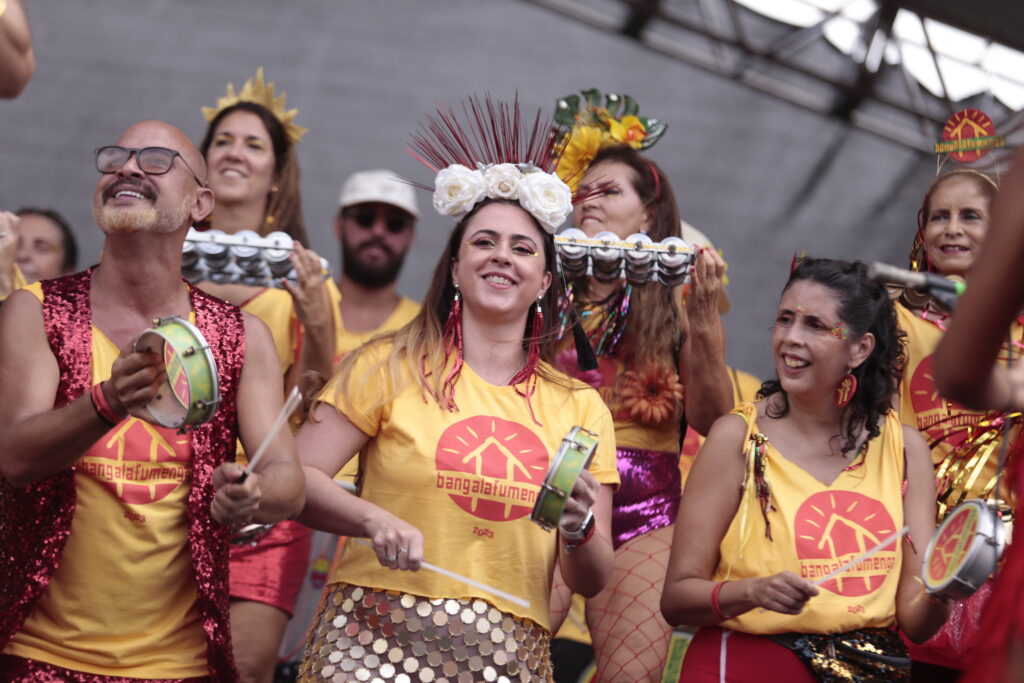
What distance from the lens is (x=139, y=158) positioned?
343 centimetres

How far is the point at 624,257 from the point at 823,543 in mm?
1292

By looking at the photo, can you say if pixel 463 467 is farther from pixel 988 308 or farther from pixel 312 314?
pixel 988 308

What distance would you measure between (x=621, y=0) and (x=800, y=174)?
140 cm

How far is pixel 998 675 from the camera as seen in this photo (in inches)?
77.5

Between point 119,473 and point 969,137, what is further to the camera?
point 969,137

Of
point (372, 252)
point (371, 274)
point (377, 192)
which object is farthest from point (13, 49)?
point (377, 192)

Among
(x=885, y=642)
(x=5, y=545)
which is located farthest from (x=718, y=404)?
(x=5, y=545)

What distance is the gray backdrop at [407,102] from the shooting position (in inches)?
272

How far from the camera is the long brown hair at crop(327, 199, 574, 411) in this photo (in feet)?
11.1

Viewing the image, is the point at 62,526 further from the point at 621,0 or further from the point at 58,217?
the point at 621,0

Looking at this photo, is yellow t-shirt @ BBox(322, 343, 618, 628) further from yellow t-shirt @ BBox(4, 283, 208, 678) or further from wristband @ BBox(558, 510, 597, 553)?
yellow t-shirt @ BBox(4, 283, 208, 678)

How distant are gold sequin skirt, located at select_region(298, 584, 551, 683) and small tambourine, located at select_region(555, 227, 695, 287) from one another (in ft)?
4.70

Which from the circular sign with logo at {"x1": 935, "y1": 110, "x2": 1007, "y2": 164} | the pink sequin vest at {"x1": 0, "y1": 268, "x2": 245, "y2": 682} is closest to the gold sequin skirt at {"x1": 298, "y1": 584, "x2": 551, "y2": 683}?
the pink sequin vest at {"x1": 0, "y1": 268, "x2": 245, "y2": 682}

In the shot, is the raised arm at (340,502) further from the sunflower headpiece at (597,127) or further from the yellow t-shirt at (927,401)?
the yellow t-shirt at (927,401)
